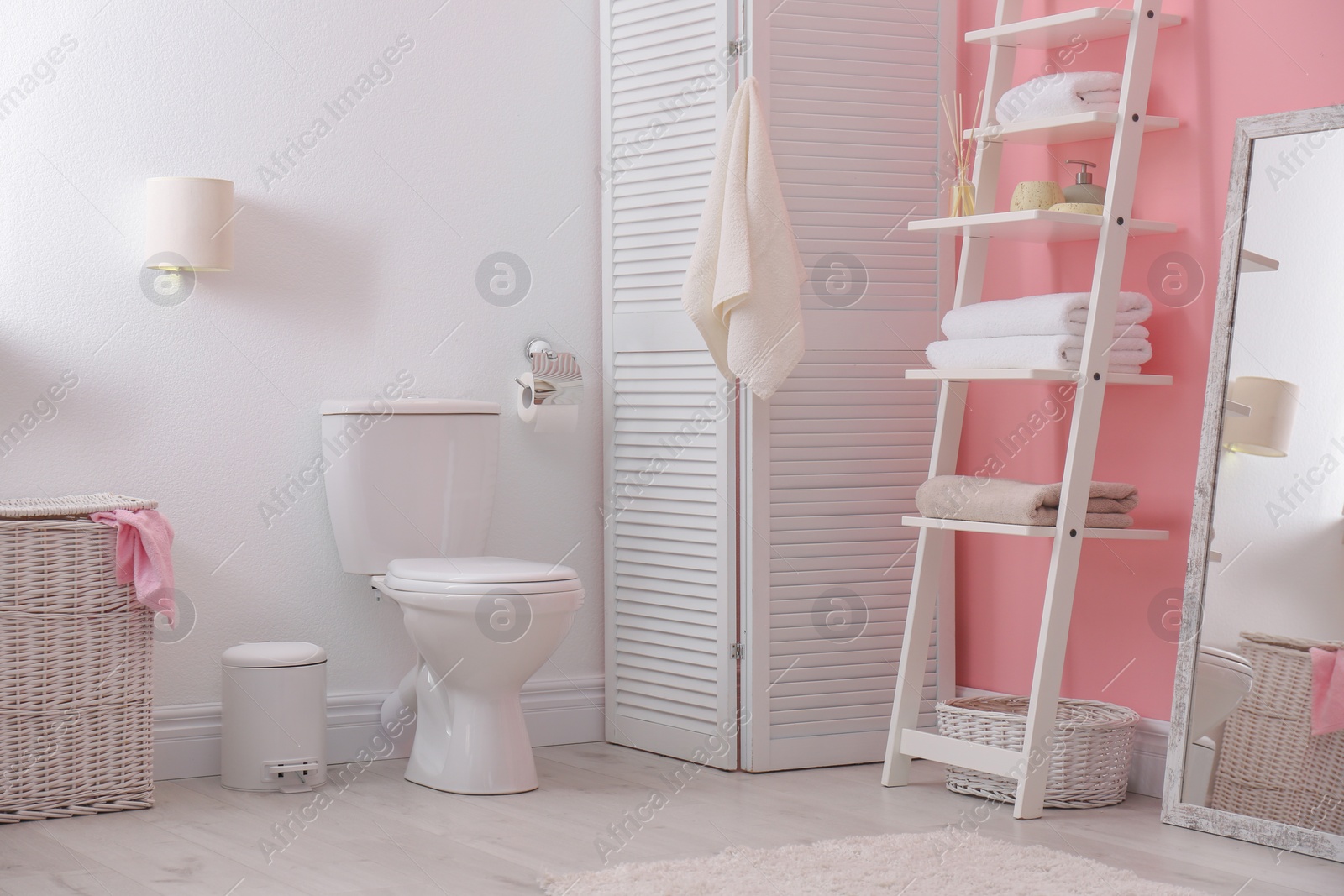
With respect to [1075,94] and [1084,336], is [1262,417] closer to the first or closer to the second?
[1084,336]

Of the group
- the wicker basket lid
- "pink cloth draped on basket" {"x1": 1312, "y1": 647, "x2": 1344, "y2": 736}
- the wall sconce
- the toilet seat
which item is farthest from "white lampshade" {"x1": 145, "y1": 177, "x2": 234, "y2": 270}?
"pink cloth draped on basket" {"x1": 1312, "y1": 647, "x2": 1344, "y2": 736}

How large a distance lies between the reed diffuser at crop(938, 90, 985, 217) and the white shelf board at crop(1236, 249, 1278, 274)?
0.57 m

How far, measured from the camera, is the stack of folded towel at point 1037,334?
2691mm

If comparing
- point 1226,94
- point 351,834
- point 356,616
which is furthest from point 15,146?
point 1226,94

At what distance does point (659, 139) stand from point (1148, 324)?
1.16 meters

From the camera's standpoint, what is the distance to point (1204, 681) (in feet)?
8.70

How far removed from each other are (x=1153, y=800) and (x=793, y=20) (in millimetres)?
1785

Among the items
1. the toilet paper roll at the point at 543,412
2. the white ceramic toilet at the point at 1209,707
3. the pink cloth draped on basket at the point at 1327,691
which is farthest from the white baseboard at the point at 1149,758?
the toilet paper roll at the point at 543,412

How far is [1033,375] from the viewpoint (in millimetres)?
2666

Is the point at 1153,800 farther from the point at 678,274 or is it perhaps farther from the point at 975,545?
the point at 678,274

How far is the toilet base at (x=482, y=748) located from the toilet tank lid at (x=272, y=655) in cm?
28

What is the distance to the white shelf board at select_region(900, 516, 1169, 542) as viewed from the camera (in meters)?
2.73

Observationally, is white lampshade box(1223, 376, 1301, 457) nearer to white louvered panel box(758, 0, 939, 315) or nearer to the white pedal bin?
white louvered panel box(758, 0, 939, 315)

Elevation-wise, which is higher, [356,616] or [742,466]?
[742,466]
